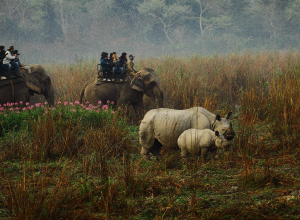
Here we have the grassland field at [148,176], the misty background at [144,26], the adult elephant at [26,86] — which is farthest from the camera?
the misty background at [144,26]

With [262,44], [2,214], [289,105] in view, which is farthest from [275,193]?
[262,44]

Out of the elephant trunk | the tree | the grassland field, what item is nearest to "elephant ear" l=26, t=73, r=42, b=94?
the grassland field

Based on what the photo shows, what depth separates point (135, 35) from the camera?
40.5 metres

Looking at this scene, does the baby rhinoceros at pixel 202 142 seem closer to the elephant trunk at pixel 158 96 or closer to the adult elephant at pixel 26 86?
the elephant trunk at pixel 158 96

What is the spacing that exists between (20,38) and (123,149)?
1314 inches

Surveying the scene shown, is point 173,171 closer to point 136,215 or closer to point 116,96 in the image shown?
point 136,215

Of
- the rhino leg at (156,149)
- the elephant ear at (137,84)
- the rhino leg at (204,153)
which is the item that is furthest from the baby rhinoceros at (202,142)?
the elephant ear at (137,84)

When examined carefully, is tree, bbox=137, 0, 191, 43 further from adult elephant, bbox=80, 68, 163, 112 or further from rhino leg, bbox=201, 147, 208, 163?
rhino leg, bbox=201, 147, 208, 163

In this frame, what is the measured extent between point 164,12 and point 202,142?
33917 mm

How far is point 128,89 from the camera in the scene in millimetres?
9117

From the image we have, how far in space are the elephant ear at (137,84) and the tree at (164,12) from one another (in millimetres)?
28691

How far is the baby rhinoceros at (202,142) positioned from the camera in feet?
15.3

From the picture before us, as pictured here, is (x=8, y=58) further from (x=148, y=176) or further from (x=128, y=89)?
(x=148, y=176)

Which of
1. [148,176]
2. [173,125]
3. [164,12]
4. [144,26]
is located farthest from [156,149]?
[144,26]
